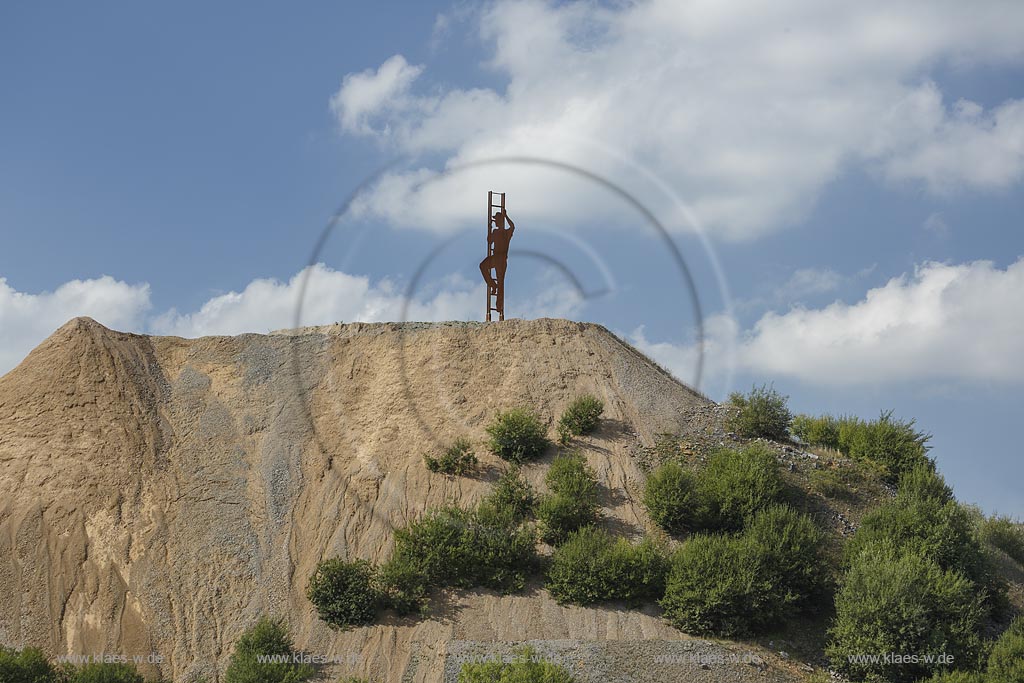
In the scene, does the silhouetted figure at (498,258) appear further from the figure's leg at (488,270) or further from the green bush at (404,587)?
the green bush at (404,587)

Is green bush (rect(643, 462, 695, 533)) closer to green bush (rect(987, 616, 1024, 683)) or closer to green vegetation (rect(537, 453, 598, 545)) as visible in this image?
green vegetation (rect(537, 453, 598, 545))

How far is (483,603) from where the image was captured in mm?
20797

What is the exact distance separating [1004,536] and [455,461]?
49.8 ft

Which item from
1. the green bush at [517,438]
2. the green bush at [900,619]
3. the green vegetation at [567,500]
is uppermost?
the green bush at [517,438]

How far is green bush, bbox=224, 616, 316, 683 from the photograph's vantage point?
18.8 metres

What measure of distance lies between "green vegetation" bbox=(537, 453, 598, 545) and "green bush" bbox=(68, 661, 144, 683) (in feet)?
28.5

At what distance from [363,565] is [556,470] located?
518cm

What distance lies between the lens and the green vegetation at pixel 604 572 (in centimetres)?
2061

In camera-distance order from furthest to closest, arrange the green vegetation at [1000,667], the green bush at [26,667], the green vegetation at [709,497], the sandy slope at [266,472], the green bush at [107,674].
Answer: the green vegetation at [709,497] → the sandy slope at [266,472] → the green bush at [26,667] → the green bush at [107,674] → the green vegetation at [1000,667]

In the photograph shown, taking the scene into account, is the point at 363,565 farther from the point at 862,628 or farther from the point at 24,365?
the point at 24,365

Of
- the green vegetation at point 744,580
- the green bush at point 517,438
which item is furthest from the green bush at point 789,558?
the green bush at point 517,438

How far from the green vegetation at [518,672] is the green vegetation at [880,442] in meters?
12.7

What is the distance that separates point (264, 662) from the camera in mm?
19250

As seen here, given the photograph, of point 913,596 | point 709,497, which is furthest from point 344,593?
point 913,596
